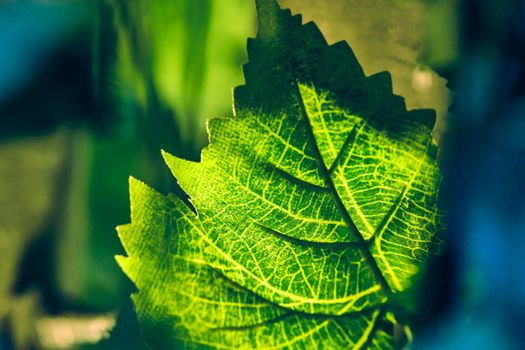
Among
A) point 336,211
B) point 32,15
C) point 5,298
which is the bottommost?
point 5,298

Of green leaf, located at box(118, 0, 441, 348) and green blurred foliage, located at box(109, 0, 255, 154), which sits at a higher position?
green blurred foliage, located at box(109, 0, 255, 154)

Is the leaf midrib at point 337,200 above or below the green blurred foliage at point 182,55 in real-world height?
below

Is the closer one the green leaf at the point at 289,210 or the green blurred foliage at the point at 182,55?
the green leaf at the point at 289,210

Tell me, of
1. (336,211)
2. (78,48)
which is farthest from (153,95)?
(336,211)

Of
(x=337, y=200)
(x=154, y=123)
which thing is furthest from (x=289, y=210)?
(x=154, y=123)

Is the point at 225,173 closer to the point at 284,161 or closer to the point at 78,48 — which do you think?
the point at 284,161
